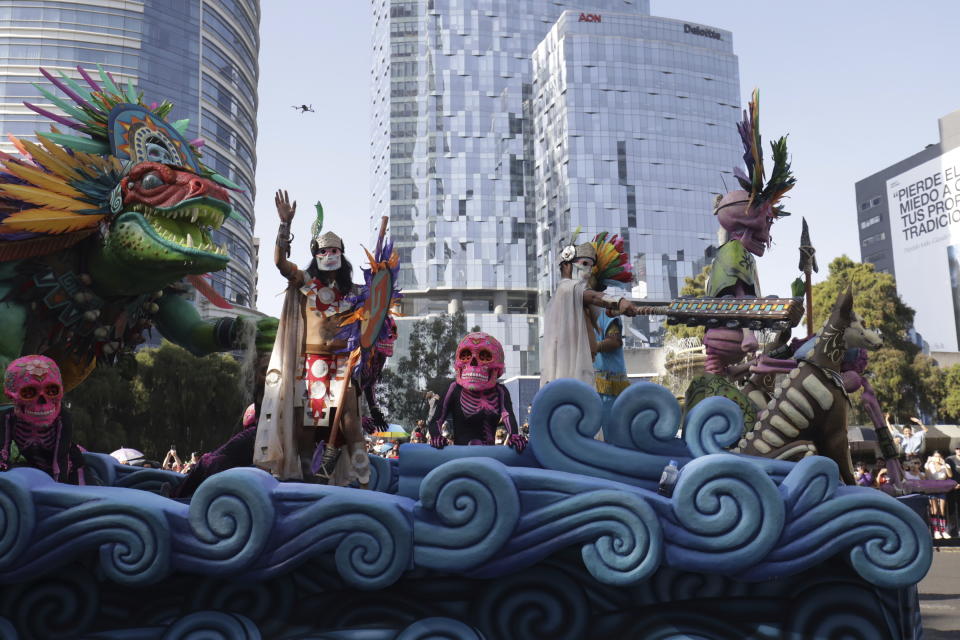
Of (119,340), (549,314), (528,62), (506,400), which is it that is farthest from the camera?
(528,62)

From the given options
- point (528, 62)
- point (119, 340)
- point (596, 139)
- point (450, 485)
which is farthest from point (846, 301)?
point (528, 62)

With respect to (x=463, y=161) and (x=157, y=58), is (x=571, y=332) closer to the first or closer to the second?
(x=157, y=58)

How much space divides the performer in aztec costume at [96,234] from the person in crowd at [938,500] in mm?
11163

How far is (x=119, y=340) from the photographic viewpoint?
18.9 ft

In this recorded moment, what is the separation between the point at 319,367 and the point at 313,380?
0.31 ft

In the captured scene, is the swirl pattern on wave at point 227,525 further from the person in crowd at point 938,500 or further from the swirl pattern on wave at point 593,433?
the person in crowd at point 938,500

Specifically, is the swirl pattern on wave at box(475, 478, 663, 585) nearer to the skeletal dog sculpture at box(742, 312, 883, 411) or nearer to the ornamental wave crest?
the ornamental wave crest

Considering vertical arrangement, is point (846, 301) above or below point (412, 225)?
below

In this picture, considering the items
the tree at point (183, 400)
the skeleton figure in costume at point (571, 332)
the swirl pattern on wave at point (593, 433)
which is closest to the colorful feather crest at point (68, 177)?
the skeleton figure in costume at point (571, 332)

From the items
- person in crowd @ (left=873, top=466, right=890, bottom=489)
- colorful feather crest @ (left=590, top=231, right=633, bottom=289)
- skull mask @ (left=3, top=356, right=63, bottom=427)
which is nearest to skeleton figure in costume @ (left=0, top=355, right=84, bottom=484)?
skull mask @ (left=3, top=356, right=63, bottom=427)

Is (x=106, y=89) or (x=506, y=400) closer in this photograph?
(x=506, y=400)

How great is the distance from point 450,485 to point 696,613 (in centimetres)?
108

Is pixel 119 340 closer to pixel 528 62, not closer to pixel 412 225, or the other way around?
pixel 412 225

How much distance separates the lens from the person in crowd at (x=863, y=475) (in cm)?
1142
